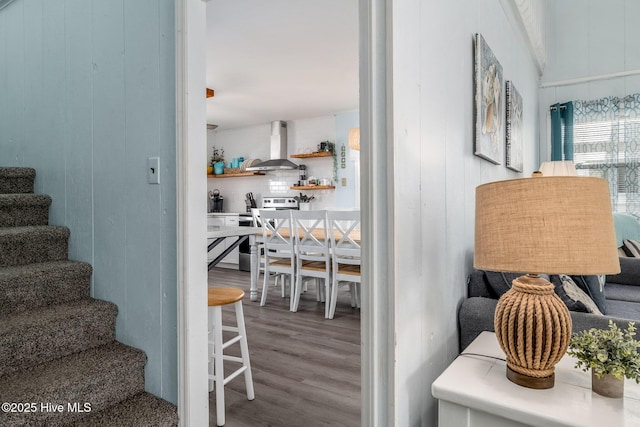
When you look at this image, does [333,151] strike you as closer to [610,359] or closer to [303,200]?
[303,200]

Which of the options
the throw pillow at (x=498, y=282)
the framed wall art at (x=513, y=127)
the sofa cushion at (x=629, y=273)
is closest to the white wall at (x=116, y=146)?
the throw pillow at (x=498, y=282)

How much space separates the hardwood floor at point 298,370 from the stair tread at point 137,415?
0.42 metres

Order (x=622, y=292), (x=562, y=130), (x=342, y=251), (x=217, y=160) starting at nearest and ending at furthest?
(x=622, y=292)
(x=342, y=251)
(x=562, y=130)
(x=217, y=160)

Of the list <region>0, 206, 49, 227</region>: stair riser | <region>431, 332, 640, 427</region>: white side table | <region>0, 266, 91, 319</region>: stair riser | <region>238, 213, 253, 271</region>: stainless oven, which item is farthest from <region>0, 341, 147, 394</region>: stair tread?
<region>238, 213, 253, 271</region>: stainless oven

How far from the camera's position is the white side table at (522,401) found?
94 cm

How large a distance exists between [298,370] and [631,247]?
9.82 ft

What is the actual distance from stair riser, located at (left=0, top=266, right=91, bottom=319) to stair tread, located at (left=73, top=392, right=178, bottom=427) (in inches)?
26.3

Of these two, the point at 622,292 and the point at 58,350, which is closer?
the point at 58,350

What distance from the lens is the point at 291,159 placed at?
22.2 feet

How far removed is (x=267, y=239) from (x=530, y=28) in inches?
123

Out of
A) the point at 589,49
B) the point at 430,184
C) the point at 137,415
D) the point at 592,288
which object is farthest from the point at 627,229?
the point at 137,415

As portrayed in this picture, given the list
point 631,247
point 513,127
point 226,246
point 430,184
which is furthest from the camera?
point 226,246

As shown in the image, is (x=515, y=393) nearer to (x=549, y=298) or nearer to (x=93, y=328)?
(x=549, y=298)

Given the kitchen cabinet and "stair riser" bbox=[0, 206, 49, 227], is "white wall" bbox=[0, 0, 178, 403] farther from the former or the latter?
the kitchen cabinet
